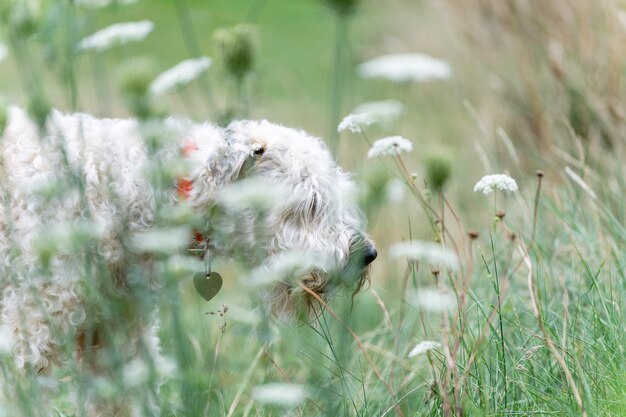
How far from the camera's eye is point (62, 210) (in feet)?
10.2

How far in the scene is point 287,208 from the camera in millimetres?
3389

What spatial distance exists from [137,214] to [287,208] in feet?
1.72

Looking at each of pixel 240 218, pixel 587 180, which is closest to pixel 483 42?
pixel 587 180

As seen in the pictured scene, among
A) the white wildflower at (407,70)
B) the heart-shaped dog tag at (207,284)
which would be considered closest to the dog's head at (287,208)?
the heart-shaped dog tag at (207,284)

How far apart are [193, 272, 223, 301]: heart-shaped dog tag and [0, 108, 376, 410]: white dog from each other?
0.38ft

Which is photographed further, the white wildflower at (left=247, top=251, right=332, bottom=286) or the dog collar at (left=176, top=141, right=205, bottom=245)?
A: the dog collar at (left=176, top=141, right=205, bottom=245)

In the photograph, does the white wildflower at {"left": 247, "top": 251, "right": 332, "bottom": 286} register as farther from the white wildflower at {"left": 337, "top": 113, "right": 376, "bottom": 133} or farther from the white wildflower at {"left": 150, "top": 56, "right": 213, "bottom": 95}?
the white wildflower at {"left": 150, "top": 56, "right": 213, "bottom": 95}

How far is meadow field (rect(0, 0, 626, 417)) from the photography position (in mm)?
2301

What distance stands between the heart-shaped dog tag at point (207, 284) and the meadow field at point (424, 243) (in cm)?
4

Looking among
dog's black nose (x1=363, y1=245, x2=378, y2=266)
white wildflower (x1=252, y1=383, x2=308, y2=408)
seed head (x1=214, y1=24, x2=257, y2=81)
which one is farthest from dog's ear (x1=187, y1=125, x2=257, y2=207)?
white wildflower (x1=252, y1=383, x2=308, y2=408)

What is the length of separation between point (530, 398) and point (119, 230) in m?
1.45

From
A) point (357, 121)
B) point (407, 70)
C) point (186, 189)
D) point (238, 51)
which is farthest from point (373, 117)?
point (186, 189)

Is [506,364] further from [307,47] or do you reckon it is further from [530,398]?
[307,47]

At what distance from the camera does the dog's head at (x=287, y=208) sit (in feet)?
10.8
